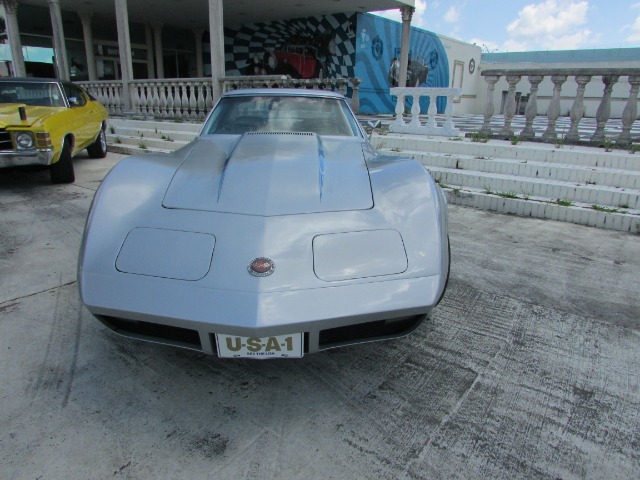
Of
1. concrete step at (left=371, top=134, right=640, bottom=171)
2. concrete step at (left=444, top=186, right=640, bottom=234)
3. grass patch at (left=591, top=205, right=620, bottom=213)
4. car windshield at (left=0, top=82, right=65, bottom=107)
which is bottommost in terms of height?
concrete step at (left=444, top=186, right=640, bottom=234)

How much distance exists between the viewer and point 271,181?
2133 millimetres

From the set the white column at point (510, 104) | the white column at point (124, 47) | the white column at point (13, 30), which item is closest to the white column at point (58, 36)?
the white column at point (13, 30)

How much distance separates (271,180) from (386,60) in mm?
15976

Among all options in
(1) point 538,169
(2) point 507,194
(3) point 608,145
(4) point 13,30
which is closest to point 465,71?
(3) point 608,145

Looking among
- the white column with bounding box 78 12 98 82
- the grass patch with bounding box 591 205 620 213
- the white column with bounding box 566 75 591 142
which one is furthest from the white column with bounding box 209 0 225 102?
the white column with bounding box 78 12 98 82

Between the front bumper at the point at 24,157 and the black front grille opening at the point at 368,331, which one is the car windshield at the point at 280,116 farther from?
the front bumper at the point at 24,157

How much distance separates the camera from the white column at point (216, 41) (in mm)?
8648

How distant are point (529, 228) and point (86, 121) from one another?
250 inches

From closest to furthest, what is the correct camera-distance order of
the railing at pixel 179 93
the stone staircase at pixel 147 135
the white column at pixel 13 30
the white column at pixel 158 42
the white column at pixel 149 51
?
the railing at pixel 179 93 → the stone staircase at pixel 147 135 → the white column at pixel 13 30 → the white column at pixel 158 42 → the white column at pixel 149 51

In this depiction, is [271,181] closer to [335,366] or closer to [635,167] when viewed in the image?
[335,366]

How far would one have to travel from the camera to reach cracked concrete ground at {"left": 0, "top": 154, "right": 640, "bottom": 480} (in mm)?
1580

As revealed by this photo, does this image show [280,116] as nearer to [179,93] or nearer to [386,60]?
[179,93]

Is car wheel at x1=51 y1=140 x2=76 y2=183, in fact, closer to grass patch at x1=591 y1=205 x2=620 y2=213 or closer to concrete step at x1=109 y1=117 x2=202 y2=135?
concrete step at x1=109 y1=117 x2=202 y2=135

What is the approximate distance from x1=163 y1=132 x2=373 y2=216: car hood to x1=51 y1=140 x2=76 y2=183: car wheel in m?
4.01
